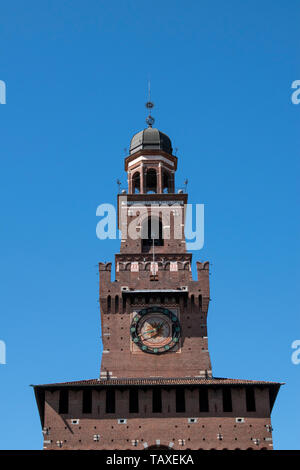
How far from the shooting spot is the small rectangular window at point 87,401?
55938mm

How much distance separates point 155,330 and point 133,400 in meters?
7.03

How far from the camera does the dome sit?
73.9 meters

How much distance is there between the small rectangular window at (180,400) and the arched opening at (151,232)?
14362 mm

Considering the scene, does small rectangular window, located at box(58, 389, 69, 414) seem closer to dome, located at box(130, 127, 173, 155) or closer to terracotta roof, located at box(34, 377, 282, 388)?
terracotta roof, located at box(34, 377, 282, 388)

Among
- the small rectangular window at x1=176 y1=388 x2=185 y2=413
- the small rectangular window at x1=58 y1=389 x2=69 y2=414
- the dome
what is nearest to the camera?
the small rectangular window at x1=58 y1=389 x2=69 y2=414

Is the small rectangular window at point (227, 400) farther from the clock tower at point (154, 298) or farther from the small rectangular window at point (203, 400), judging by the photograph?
the clock tower at point (154, 298)

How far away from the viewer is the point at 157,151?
7344 cm

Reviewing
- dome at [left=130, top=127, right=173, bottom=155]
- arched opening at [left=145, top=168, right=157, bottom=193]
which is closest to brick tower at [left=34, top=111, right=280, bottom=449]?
dome at [left=130, top=127, right=173, bottom=155]

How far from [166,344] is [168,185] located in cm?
1648

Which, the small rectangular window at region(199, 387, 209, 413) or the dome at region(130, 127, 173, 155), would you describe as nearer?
the small rectangular window at region(199, 387, 209, 413)

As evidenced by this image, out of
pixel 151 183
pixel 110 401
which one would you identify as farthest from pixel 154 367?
pixel 151 183

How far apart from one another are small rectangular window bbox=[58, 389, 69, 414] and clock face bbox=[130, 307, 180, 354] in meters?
7.01

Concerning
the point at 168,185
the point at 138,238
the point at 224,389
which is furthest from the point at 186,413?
the point at 168,185

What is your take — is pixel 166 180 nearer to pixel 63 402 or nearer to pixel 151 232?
pixel 151 232
